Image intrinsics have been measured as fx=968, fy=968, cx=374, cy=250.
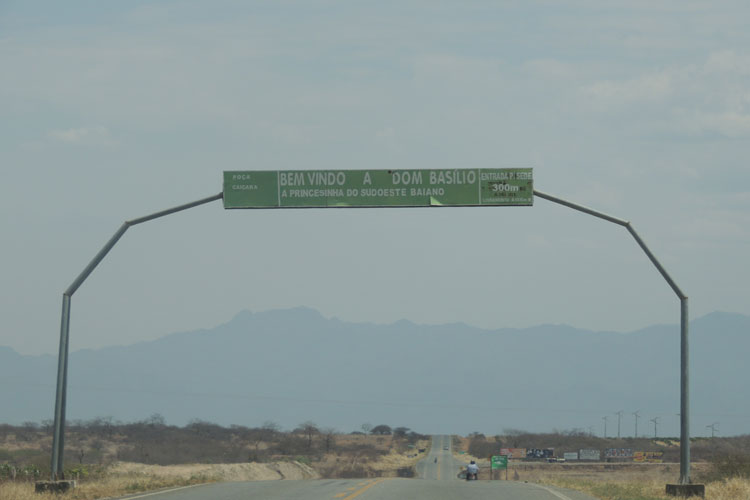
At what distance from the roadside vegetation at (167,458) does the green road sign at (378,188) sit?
8444mm

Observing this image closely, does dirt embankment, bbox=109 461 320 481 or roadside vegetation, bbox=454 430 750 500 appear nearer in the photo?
roadside vegetation, bbox=454 430 750 500

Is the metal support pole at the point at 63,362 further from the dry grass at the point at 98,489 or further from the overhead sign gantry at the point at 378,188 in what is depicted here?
the overhead sign gantry at the point at 378,188

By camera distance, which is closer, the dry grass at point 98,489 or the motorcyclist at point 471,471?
the dry grass at point 98,489

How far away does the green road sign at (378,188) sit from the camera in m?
26.2

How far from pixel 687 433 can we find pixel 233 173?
13.8 m

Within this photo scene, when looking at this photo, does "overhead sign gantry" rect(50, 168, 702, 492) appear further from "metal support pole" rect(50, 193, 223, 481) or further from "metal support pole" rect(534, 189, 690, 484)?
"metal support pole" rect(50, 193, 223, 481)

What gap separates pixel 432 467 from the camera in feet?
381

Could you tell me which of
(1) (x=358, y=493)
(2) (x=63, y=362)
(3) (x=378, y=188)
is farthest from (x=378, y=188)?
(2) (x=63, y=362)

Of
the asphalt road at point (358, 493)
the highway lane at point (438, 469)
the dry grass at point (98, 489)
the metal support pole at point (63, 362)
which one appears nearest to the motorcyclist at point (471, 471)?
the asphalt road at point (358, 493)

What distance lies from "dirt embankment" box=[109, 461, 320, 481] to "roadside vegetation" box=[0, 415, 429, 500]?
53 mm

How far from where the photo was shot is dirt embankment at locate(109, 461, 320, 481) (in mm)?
52181

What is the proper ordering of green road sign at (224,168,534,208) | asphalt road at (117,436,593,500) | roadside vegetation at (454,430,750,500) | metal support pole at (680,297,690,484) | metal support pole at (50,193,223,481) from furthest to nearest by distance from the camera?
green road sign at (224,168,534,208), roadside vegetation at (454,430,750,500), metal support pole at (680,297,690,484), metal support pole at (50,193,223,481), asphalt road at (117,436,593,500)

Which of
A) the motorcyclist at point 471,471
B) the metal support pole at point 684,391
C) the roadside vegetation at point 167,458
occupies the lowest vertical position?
the roadside vegetation at point 167,458

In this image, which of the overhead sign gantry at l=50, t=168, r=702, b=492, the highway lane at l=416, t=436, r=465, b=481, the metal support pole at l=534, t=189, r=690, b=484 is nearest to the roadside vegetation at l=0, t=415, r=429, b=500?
the highway lane at l=416, t=436, r=465, b=481
